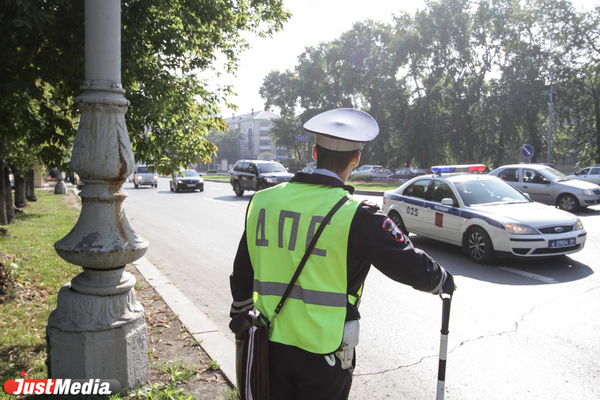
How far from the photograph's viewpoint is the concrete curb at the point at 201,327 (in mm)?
3680

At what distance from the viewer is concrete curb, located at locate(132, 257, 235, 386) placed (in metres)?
3.68

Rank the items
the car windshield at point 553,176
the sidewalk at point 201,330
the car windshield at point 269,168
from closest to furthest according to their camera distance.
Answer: the sidewalk at point 201,330 < the car windshield at point 553,176 < the car windshield at point 269,168

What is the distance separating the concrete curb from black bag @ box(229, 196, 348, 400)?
1.56 meters

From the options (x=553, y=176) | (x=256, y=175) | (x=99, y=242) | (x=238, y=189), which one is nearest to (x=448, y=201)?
(x=99, y=242)

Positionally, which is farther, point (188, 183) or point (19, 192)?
point (188, 183)

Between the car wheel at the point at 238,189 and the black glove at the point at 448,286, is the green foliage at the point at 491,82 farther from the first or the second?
the black glove at the point at 448,286

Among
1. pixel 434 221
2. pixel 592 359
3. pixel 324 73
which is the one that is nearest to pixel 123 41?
pixel 592 359

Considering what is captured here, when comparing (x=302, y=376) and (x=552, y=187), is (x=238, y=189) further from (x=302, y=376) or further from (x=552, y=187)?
(x=302, y=376)

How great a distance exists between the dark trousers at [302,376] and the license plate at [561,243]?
630 cm

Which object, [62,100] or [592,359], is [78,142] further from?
[592,359]

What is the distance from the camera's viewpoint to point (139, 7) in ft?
14.9

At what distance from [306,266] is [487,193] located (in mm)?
7384

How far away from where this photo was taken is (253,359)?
1834 millimetres

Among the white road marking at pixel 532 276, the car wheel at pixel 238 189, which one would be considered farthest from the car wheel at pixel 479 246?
the car wheel at pixel 238 189
